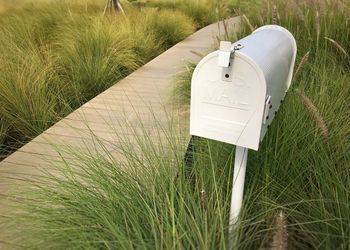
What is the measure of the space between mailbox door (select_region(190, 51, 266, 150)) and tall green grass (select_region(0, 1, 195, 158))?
1792 mm

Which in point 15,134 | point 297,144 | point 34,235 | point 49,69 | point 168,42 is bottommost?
point 168,42

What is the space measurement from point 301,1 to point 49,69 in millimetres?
2962

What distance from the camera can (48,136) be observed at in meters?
3.21

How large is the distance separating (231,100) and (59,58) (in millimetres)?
3814

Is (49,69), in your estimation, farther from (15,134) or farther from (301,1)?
(301,1)

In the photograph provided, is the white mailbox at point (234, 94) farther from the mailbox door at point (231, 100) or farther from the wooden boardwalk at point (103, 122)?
the wooden boardwalk at point (103, 122)

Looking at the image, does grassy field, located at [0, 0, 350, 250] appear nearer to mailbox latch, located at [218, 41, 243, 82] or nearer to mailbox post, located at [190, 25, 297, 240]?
mailbox post, located at [190, 25, 297, 240]

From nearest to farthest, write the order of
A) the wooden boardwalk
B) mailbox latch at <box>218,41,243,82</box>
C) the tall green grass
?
mailbox latch at <box>218,41,243,82</box> → the wooden boardwalk → the tall green grass

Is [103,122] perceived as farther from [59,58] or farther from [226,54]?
[226,54]

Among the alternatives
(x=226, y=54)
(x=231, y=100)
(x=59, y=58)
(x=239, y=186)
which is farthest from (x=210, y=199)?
(x=59, y=58)

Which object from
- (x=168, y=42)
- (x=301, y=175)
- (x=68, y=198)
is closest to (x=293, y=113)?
(x=301, y=175)

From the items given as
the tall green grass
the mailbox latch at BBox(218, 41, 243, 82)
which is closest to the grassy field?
the mailbox latch at BBox(218, 41, 243, 82)

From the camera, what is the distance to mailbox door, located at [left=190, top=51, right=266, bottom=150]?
1356 mm

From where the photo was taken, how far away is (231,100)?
55.1 inches
